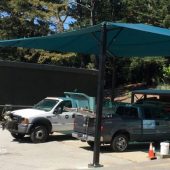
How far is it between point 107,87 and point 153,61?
31.9ft

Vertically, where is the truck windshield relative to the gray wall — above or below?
below

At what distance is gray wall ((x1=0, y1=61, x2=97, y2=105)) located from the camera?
27531 millimetres

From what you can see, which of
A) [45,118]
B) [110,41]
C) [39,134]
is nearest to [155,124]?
[110,41]

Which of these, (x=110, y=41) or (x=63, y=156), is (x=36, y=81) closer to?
(x=110, y=41)

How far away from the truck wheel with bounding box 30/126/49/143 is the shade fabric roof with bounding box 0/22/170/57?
133 inches

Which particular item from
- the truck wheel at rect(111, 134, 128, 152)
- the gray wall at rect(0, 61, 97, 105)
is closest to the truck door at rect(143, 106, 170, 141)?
the truck wheel at rect(111, 134, 128, 152)

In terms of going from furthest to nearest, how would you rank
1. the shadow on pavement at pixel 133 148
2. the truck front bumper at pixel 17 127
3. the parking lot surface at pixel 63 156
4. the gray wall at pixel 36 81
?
the gray wall at pixel 36 81, the truck front bumper at pixel 17 127, the shadow on pavement at pixel 133 148, the parking lot surface at pixel 63 156

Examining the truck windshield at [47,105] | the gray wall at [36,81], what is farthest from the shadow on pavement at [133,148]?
the gray wall at [36,81]

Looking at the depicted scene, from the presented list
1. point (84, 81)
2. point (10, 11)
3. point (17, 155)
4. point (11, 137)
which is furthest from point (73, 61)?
point (17, 155)

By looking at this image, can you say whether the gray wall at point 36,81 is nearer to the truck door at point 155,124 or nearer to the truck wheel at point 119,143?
the truck door at point 155,124

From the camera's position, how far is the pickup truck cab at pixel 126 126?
1736cm

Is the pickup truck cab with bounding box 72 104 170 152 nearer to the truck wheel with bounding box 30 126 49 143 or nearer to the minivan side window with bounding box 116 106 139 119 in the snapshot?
the minivan side window with bounding box 116 106 139 119

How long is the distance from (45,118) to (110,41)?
4.36 metres

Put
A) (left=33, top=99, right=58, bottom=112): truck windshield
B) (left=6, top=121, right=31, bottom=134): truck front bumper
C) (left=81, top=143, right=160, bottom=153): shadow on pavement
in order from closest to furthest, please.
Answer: (left=81, top=143, right=160, bottom=153): shadow on pavement → (left=6, top=121, right=31, bottom=134): truck front bumper → (left=33, top=99, right=58, bottom=112): truck windshield
